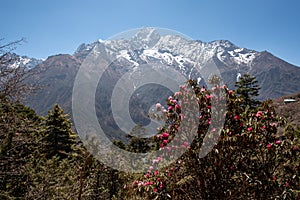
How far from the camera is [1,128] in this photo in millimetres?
6035

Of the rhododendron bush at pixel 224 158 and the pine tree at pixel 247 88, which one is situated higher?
the pine tree at pixel 247 88

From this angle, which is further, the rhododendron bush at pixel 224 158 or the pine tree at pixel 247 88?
the pine tree at pixel 247 88

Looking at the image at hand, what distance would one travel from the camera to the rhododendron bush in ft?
13.1

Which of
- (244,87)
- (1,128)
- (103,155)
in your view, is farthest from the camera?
(244,87)

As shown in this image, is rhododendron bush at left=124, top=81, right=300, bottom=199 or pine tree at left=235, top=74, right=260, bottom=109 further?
pine tree at left=235, top=74, right=260, bottom=109

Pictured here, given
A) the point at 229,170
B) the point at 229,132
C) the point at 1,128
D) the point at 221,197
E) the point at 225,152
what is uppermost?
the point at 1,128

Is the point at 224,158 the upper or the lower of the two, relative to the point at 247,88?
lower

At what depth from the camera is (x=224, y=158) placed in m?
3.98

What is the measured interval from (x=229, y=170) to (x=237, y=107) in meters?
1.03

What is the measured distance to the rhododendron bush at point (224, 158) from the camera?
3.99 meters

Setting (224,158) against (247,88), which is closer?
(224,158)

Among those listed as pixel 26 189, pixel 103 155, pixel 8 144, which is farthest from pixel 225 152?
pixel 103 155

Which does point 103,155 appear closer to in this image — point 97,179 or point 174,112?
point 97,179

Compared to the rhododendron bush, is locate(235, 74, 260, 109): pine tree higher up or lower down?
higher up
